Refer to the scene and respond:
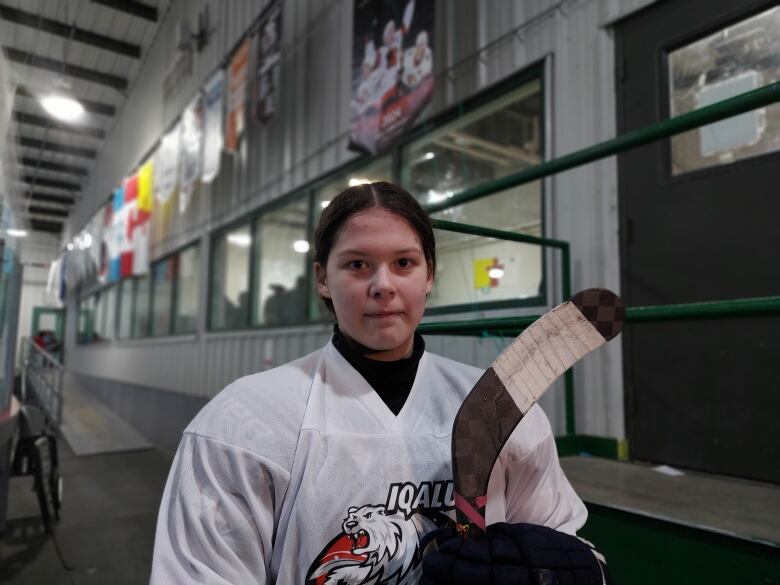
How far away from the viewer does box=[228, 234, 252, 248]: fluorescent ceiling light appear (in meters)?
7.34

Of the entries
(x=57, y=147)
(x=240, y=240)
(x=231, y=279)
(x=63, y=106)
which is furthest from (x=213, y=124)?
(x=57, y=147)

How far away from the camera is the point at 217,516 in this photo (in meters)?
0.89

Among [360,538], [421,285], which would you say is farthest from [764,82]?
[360,538]

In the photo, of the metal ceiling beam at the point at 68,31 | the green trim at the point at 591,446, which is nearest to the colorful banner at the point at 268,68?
the green trim at the point at 591,446

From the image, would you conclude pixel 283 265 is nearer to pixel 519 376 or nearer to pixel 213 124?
pixel 213 124

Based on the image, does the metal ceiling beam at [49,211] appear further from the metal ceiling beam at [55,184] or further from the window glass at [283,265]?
the window glass at [283,265]

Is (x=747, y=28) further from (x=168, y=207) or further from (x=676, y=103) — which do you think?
(x=168, y=207)

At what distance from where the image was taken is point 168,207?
1003cm

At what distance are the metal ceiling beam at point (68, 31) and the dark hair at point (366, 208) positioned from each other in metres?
11.1

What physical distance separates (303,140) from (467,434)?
5713 mm

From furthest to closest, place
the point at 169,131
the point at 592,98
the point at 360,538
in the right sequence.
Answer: the point at 169,131 < the point at 592,98 < the point at 360,538

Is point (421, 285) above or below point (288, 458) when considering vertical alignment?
above

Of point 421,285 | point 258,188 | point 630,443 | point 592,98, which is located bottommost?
point 630,443

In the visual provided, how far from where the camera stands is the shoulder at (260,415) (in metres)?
0.94
